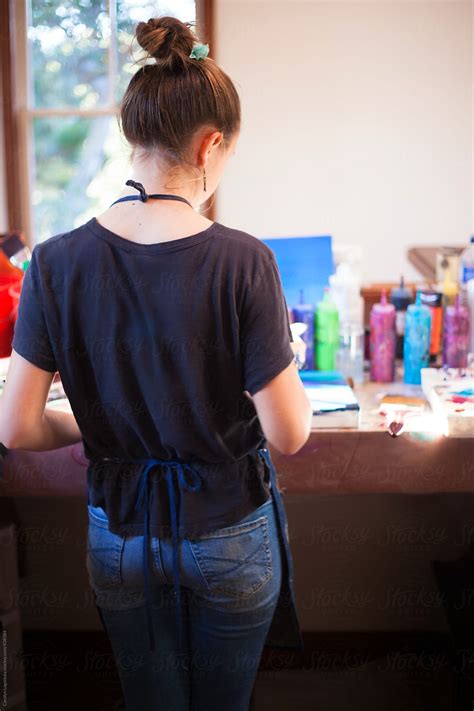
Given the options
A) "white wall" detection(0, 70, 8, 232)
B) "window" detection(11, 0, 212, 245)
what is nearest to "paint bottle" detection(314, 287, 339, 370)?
"window" detection(11, 0, 212, 245)

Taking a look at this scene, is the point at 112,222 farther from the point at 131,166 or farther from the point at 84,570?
the point at 84,570

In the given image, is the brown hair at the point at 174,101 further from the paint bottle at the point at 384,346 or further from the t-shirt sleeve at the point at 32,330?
the paint bottle at the point at 384,346

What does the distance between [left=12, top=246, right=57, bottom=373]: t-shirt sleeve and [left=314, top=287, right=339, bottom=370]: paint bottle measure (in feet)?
3.38

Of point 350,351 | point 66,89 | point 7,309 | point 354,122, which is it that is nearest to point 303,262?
point 350,351

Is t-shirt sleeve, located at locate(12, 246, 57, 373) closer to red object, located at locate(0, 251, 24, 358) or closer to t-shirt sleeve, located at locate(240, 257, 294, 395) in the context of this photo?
t-shirt sleeve, located at locate(240, 257, 294, 395)

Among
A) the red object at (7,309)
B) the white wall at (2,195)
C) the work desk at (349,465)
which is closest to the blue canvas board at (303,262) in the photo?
the work desk at (349,465)

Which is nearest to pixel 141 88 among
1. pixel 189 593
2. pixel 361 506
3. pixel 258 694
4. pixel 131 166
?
pixel 131 166

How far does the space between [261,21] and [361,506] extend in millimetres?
3297

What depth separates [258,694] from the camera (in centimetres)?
195

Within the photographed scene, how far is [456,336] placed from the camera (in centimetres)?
200

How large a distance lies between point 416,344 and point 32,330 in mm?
1183

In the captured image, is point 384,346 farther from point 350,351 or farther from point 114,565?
point 114,565

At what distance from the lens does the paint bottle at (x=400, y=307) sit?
207 cm

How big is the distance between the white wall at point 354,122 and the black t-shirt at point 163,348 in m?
3.67
